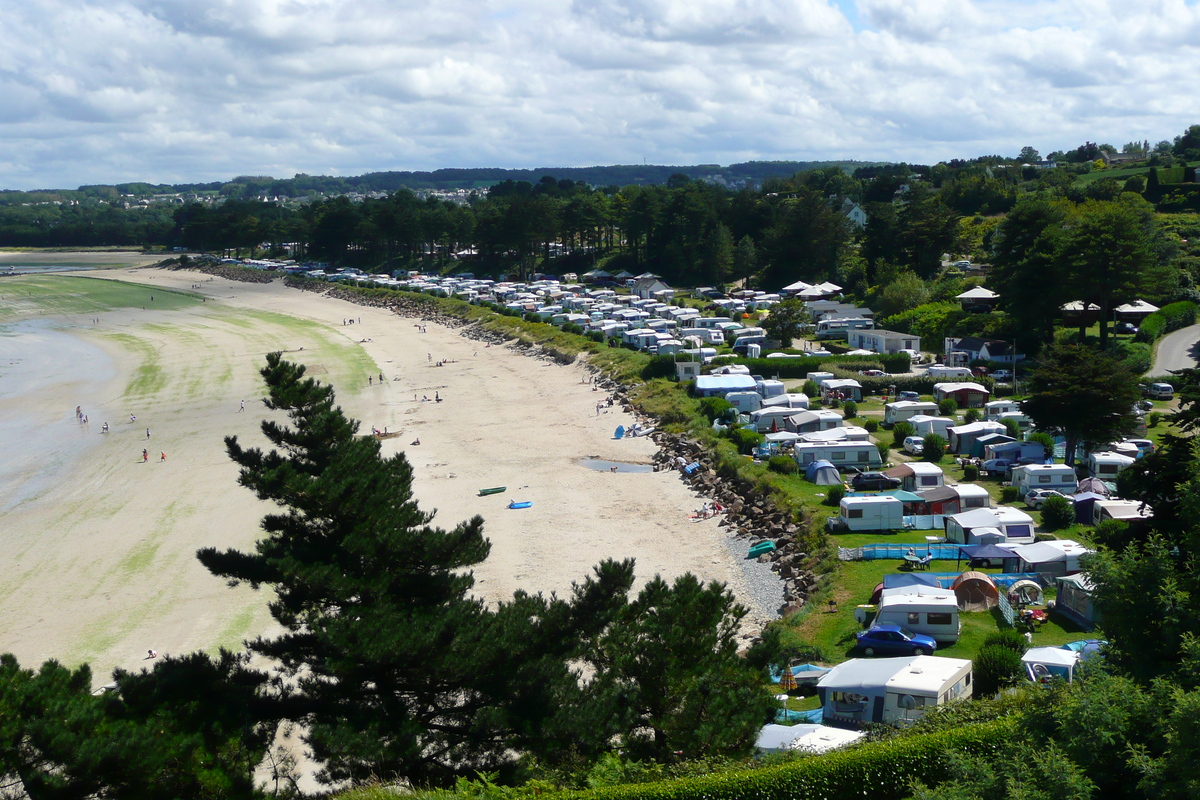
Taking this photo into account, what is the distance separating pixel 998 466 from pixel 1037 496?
3.14 metres

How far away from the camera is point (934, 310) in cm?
4769

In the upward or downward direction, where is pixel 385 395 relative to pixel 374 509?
downward

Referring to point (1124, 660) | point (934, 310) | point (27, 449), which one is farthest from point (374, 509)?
point (934, 310)

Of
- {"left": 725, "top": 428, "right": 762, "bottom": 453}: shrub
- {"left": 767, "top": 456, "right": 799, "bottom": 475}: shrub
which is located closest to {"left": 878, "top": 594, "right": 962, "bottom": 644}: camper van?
{"left": 767, "top": 456, "right": 799, "bottom": 475}: shrub

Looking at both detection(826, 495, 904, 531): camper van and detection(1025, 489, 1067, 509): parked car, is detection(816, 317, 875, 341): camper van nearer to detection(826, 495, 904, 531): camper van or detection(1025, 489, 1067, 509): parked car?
detection(1025, 489, 1067, 509): parked car

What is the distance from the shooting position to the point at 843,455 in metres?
27.0

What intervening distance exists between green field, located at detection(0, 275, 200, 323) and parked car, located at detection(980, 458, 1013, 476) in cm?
7025

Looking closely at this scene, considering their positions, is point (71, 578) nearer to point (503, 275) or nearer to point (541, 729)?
point (541, 729)

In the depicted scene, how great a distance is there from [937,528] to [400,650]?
605 inches

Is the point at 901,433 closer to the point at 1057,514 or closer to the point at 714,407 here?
the point at 714,407

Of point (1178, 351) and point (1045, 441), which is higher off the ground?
point (1178, 351)

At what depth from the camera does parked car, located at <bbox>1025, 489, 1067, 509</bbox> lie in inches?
897

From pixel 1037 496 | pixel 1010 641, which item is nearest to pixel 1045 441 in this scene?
pixel 1037 496

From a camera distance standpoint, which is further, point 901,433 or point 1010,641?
point 901,433
